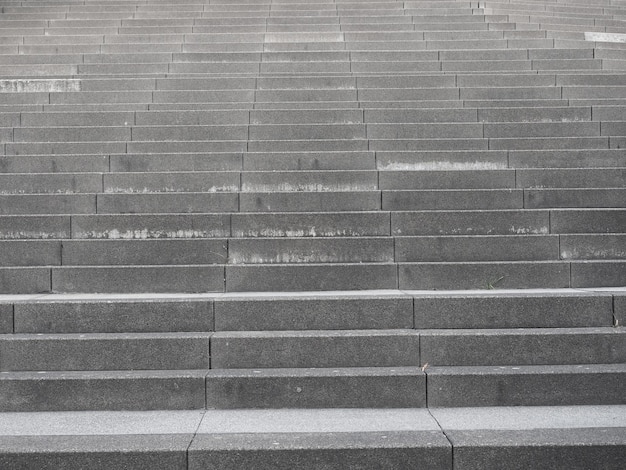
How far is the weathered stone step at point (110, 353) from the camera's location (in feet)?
15.3

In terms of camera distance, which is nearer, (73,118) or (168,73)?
(73,118)

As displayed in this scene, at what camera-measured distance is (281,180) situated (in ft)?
22.6

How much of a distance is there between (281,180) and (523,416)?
12.1ft

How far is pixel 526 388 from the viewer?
174 inches

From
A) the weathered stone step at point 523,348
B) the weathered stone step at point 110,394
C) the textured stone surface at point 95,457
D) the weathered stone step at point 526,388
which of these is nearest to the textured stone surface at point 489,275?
the weathered stone step at point 523,348

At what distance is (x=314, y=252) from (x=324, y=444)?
2444 millimetres

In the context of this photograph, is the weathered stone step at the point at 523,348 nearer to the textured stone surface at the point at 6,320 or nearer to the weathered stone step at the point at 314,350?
the weathered stone step at the point at 314,350

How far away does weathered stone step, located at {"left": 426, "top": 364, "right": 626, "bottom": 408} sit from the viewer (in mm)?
4426

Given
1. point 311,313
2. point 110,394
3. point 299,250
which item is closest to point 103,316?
point 110,394

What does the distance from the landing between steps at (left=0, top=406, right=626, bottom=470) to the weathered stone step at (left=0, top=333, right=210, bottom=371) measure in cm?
56

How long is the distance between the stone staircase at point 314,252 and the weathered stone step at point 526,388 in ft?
0.05

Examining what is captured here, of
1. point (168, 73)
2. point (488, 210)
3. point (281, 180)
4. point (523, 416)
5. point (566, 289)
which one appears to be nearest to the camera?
point (523, 416)

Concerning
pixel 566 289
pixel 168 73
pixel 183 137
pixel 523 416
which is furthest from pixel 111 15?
pixel 523 416

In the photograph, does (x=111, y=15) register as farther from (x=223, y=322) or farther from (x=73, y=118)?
(x=223, y=322)
